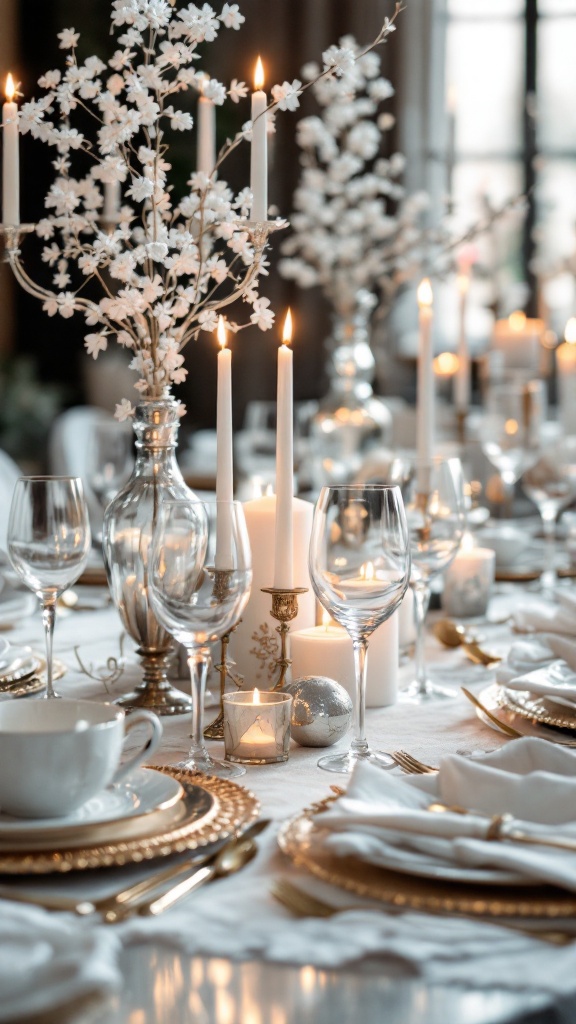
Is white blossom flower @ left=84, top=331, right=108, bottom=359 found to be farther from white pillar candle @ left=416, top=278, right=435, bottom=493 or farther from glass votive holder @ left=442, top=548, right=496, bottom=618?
glass votive holder @ left=442, top=548, right=496, bottom=618

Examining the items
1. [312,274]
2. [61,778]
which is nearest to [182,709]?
[61,778]

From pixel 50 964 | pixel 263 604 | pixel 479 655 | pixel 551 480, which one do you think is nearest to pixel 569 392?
pixel 551 480

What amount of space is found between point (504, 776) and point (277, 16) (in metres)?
5.57

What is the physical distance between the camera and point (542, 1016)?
22.5 inches

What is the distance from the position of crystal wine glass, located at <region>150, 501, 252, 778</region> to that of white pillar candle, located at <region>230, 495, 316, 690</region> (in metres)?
0.26

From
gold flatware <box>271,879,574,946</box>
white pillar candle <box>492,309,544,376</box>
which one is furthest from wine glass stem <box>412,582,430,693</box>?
white pillar candle <box>492,309,544,376</box>

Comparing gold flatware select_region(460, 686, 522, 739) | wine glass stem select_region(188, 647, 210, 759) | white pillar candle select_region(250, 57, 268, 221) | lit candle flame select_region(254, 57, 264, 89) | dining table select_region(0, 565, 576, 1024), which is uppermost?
lit candle flame select_region(254, 57, 264, 89)

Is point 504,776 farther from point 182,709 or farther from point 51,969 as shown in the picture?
point 182,709

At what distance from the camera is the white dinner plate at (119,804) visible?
2.31ft

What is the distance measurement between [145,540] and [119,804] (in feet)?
1.36

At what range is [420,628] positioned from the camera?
124 cm

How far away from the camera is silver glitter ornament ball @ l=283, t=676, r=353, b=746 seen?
3.37 ft

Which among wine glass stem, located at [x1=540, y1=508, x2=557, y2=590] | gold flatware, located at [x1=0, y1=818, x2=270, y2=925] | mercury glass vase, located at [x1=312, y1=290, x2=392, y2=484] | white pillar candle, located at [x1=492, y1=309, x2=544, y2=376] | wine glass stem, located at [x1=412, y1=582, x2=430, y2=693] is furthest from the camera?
white pillar candle, located at [x1=492, y1=309, x2=544, y2=376]

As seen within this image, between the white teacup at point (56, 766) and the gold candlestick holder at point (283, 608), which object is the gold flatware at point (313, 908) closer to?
the white teacup at point (56, 766)
